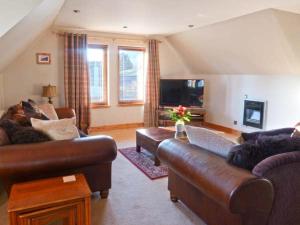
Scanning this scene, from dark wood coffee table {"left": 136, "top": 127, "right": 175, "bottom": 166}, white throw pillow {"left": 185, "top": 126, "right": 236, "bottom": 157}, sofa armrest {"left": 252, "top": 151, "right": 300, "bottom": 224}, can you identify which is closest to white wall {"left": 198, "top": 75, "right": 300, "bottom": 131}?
dark wood coffee table {"left": 136, "top": 127, "right": 175, "bottom": 166}

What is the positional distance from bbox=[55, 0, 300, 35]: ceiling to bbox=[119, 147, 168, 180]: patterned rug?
2.30 metres

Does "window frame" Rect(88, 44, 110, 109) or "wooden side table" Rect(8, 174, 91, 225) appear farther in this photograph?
"window frame" Rect(88, 44, 110, 109)

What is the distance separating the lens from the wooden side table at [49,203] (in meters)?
1.69

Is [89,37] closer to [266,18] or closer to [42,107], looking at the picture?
[42,107]

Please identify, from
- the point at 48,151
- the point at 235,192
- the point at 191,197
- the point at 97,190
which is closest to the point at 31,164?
the point at 48,151

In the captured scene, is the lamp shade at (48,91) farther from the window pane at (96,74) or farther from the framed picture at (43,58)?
the window pane at (96,74)

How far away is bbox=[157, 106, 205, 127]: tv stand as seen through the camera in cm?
617

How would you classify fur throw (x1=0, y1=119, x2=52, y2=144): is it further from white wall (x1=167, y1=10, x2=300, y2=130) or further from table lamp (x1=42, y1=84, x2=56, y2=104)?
white wall (x1=167, y1=10, x2=300, y2=130)

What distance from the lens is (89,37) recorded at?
5.72 m

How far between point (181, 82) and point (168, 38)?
1.24 m

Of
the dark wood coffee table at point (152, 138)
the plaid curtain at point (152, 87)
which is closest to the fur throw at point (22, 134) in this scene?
the dark wood coffee table at point (152, 138)

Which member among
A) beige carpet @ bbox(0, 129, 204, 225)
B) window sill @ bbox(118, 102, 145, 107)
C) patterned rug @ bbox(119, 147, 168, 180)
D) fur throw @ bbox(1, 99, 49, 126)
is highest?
fur throw @ bbox(1, 99, 49, 126)

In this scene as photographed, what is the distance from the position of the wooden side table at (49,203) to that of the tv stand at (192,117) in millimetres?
4343

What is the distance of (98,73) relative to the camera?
6.02 metres
